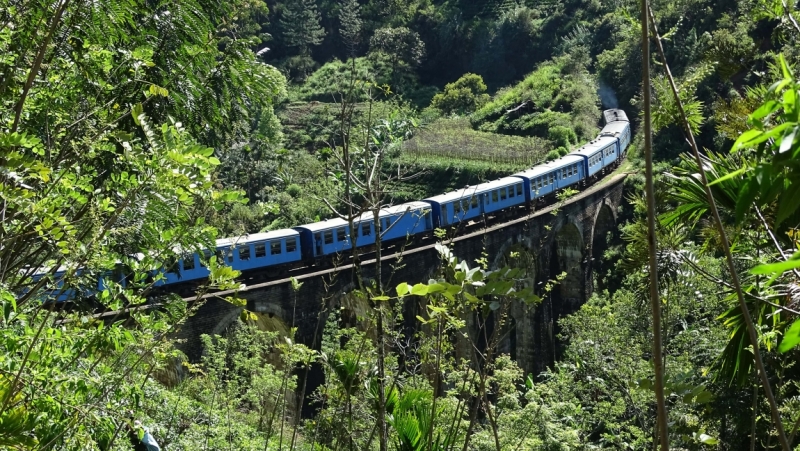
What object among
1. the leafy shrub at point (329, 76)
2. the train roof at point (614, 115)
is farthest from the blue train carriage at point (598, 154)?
the leafy shrub at point (329, 76)

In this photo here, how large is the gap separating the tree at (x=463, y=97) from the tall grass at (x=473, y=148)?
3.71 m

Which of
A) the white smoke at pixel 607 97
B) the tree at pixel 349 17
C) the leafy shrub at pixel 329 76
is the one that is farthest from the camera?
the tree at pixel 349 17

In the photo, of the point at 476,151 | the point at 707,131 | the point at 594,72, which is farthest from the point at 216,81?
the point at 594,72

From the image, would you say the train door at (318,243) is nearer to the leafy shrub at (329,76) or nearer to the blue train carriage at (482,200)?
the blue train carriage at (482,200)

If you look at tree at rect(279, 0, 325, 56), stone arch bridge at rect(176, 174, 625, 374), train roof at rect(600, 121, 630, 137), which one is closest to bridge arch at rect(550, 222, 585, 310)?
stone arch bridge at rect(176, 174, 625, 374)

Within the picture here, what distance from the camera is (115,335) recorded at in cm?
264

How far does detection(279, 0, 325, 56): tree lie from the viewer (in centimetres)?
4525

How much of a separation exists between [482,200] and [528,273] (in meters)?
2.11

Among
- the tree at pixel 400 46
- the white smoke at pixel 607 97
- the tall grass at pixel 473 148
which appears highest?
the tree at pixel 400 46

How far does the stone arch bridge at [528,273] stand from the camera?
50.9 feet

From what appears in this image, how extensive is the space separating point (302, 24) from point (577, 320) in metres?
35.7

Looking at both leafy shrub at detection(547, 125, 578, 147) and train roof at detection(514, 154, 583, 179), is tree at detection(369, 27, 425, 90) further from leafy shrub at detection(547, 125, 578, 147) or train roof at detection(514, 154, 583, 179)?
train roof at detection(514, 154, 583, 179)

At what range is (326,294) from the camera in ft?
19.2

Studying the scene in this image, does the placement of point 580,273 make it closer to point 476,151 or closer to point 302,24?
point 476,151
